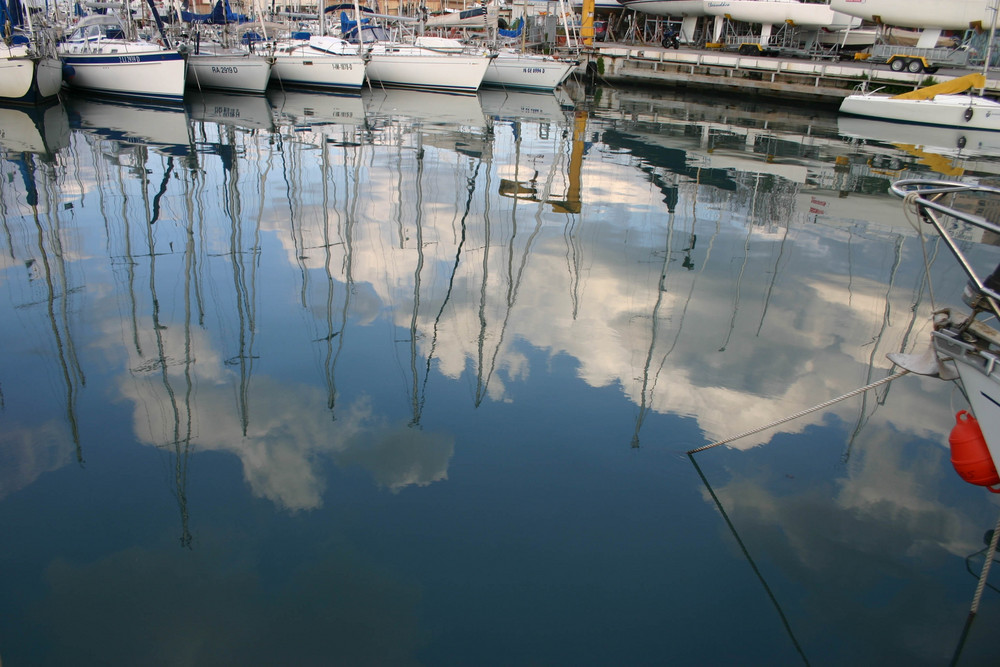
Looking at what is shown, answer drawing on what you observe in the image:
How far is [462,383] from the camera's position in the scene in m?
6.53

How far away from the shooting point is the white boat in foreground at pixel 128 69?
945 inches

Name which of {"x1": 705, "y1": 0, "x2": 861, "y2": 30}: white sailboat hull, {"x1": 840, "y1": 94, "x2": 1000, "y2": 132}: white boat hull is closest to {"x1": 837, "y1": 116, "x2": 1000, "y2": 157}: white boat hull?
{"x1": 840, "y1": 94, "x2": 1000, "y2": 132}: white boat hull

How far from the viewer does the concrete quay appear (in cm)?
3247

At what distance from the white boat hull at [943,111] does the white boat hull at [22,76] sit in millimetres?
28521

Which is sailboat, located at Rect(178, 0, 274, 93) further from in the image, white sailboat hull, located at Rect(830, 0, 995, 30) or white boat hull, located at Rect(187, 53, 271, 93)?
white sailboat hull, located at Rect(830, 0, 995, 30)

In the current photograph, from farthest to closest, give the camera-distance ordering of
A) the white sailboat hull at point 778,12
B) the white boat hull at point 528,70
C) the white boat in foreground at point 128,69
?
1. the white sailboat hull at point 778,12
2. the white boat hull at point 528,70
3. the white boat in foreground at point 128,69

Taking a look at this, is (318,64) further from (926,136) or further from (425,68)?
(926,136)

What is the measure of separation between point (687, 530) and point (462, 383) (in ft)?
8.15

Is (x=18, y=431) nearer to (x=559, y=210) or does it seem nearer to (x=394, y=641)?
(x=394, y=641)

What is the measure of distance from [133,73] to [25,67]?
3.88 m

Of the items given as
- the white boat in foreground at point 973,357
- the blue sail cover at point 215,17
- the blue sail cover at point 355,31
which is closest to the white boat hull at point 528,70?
the blue sail cover at point 355,31

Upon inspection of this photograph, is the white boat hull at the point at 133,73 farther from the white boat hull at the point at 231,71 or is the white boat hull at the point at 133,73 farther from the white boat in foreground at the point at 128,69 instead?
the white boat hull at the point at 231,71

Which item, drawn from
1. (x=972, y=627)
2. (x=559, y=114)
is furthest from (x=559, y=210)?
(x=559, y=114)

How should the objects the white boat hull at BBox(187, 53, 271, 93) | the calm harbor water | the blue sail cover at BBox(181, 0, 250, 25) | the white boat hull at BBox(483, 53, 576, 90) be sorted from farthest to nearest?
the white boat hull at BBox(483, 53, 576, 90), the blue sail cover at BBox(181, 0, 250, 25), the white boat hull at BBox(187, 53, 271, 93), the calm harbor water
